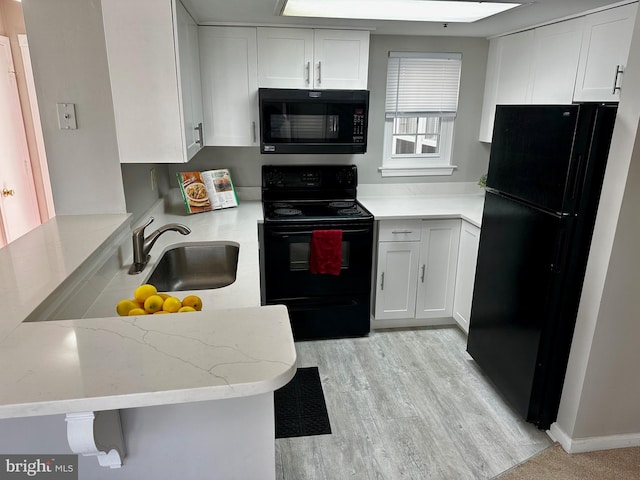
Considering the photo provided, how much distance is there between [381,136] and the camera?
11.1 ft

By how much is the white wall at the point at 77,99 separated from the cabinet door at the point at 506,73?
2.28m

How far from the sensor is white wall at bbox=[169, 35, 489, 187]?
126 inches

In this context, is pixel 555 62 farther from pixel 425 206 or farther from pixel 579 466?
pixel 579 466

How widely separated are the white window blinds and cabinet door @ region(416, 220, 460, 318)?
952 millimetres

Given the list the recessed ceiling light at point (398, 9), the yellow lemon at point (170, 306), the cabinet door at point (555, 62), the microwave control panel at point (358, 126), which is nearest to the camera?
the yellow lemon at point (170, 306)

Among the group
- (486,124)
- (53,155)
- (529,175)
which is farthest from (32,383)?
(486,124)

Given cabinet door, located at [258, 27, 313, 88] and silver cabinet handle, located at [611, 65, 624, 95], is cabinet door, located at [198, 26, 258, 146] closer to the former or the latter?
cabinet door, located at [258, 27, 313, 88]

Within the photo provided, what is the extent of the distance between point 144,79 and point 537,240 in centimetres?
189

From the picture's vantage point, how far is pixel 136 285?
5.73 feet

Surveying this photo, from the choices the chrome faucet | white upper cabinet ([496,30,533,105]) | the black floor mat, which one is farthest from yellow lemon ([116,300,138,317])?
white upper cabinet ([496,30,533,105])

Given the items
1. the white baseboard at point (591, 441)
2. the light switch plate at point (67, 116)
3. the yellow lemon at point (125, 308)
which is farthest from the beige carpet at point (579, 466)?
the light switch plate at point (67, 116)

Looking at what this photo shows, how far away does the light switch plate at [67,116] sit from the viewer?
1.87m

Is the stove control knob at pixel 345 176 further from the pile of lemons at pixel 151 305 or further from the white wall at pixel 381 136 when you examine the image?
the pile of lemons at pixel 151 305

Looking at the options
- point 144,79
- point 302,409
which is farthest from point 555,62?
point 302,409
